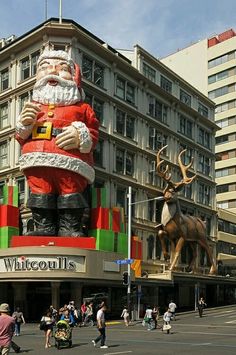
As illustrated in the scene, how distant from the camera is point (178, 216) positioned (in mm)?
47375

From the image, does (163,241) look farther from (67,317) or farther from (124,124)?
(67,317)

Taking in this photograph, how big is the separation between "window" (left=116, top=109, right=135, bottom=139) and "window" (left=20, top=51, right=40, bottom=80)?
818 centimetres

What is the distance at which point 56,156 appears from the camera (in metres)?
35.4

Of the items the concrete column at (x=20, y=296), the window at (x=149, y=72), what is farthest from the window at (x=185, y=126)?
the concrete column at (x=20, y=296)

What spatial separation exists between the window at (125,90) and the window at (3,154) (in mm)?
10448

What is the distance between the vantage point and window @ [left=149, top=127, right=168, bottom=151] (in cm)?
5475

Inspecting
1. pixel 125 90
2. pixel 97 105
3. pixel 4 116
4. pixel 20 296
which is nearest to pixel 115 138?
pixel 97 105

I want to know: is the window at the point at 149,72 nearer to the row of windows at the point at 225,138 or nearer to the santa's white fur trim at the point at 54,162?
the santa's white fur trim at the point at 54,162

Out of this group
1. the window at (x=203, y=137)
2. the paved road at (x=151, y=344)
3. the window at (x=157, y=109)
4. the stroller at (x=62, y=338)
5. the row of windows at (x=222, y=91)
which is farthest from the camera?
the row of windows at (x=222, y=91)

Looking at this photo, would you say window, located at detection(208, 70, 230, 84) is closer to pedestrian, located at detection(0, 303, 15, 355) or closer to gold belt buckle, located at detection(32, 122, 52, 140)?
gold belt buckle, located at detection(32, 122, 52, 140)

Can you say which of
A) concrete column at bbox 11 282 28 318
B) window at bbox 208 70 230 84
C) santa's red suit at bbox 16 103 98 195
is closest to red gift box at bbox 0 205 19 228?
santa's red suit at bbox 16 103 98 195

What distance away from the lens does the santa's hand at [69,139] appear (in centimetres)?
3503

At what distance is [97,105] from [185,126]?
1716 centimetres

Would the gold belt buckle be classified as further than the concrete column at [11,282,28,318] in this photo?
No
